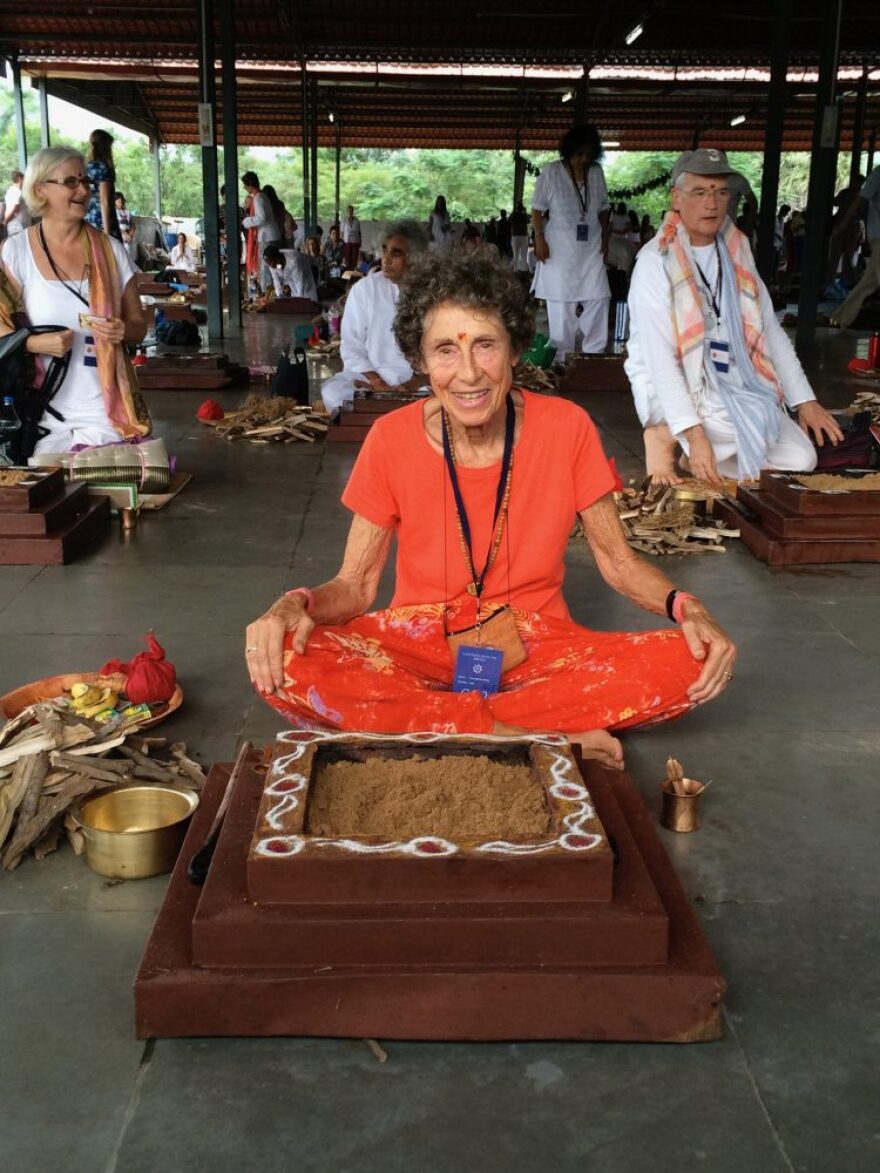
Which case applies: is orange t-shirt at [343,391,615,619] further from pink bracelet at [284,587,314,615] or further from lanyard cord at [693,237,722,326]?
lanyard cord at [693,237,722,326]

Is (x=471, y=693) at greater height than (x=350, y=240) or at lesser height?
lesser

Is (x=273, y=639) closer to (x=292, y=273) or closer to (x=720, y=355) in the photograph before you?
(x=720, y=355)

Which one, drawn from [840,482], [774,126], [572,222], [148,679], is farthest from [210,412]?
[774,126]

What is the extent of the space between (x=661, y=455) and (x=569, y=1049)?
3966 millimetres

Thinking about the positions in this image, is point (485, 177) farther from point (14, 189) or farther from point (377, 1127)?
point (377, 1127)

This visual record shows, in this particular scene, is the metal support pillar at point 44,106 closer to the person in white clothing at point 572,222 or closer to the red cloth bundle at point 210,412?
the person in white clothing at point 572,222

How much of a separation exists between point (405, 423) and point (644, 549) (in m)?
2.25

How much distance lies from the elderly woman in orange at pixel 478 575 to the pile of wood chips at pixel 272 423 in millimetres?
4447

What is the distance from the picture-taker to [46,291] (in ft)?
16.2

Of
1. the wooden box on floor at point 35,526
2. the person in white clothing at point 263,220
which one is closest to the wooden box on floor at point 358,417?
the wooden box on floor at point 35,526

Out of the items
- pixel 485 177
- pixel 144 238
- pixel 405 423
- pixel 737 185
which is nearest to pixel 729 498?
pixel 737 185

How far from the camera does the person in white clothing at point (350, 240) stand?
2348 cm

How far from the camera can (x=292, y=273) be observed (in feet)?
57.8

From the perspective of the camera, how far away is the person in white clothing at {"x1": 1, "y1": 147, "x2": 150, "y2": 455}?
4699mm
